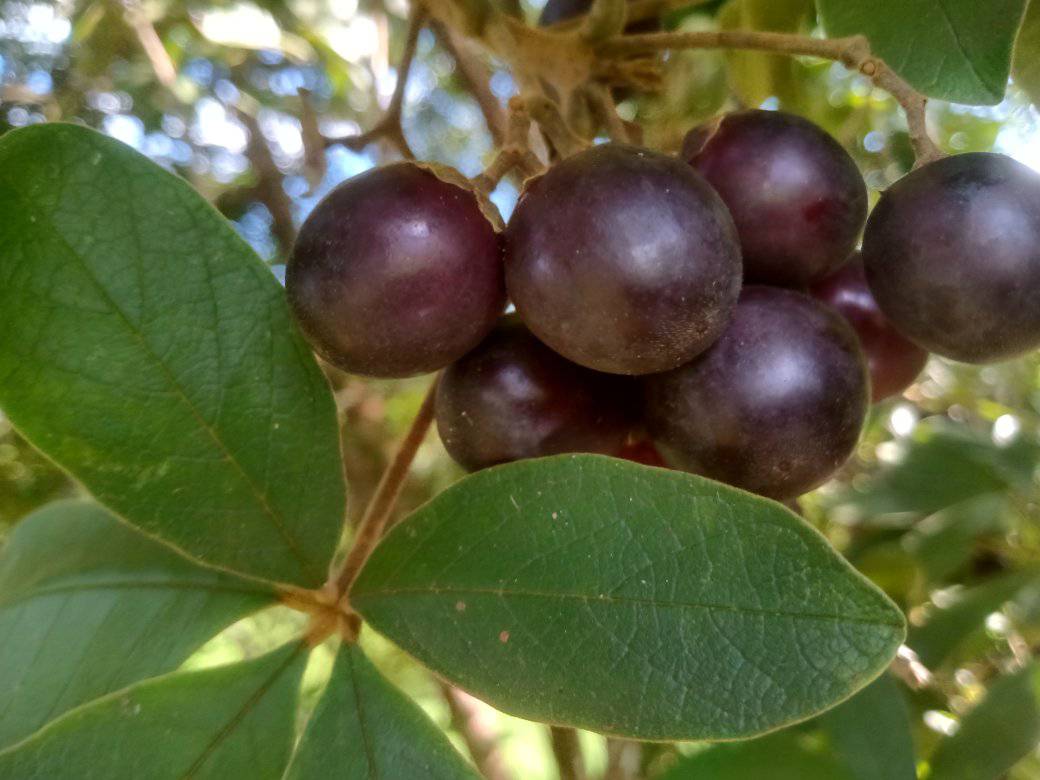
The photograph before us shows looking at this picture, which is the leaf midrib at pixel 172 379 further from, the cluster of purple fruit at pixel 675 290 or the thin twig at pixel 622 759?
the thin twig at pixel 622 759

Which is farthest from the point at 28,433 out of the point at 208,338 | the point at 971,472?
the point at 971,472

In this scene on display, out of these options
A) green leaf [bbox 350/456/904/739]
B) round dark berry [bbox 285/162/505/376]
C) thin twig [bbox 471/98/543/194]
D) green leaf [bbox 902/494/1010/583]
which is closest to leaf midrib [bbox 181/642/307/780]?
green leaf [bbox 350/456/904/739]

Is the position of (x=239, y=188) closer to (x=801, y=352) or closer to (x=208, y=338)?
(x=208, y=338)

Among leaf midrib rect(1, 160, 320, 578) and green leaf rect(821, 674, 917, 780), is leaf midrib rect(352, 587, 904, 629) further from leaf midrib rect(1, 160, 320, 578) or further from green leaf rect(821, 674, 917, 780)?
green leaf rect(821, 674, 917, 780)

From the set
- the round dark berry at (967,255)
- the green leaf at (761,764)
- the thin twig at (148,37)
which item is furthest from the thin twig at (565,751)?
the thin twig at (148,37)

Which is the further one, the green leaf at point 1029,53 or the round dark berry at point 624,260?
the green leaf at point 1029,53
